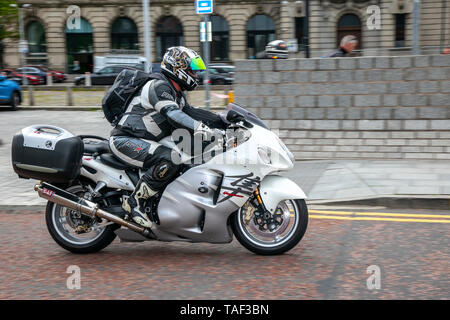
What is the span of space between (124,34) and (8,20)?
8.88m

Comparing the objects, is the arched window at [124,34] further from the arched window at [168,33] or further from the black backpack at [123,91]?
the black backpack at [123,91]

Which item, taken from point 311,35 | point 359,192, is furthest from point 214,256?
point 311,35

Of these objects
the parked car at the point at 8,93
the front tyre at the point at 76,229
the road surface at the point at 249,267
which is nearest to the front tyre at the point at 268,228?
the road surface at the point at 249,267

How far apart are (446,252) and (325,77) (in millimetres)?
5301

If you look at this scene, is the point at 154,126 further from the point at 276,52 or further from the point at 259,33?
the point at 259,33

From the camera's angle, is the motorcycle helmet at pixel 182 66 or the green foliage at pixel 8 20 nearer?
the motorcycle helmet at pixel 182 66

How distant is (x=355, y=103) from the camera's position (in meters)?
10.0

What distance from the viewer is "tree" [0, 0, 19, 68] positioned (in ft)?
129

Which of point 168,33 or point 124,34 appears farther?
point 124,34

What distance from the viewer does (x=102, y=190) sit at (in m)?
5.27

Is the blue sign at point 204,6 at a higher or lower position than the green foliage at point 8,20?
lower

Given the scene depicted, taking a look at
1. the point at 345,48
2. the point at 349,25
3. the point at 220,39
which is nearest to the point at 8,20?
the point at 220,39

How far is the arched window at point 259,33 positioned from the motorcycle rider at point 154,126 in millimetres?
39453

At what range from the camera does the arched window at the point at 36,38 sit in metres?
46.8
